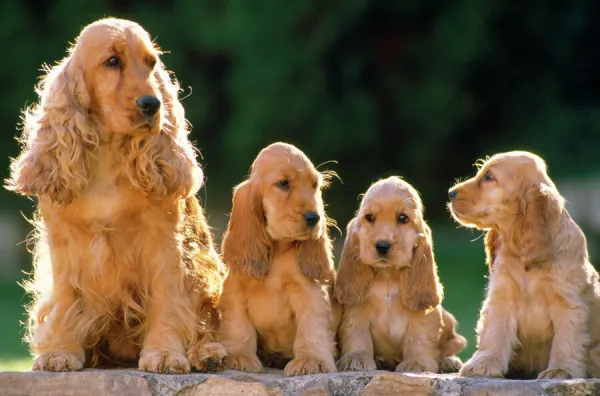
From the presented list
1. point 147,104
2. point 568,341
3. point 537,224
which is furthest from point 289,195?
point 568,341

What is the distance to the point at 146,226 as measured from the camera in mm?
5691

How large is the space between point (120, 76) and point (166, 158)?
54cm

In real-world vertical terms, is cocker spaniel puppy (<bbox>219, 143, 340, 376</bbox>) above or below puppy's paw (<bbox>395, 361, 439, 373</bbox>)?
above

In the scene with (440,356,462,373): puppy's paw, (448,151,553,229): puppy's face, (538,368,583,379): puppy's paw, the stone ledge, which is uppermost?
(448,151,553,229): puppy's face

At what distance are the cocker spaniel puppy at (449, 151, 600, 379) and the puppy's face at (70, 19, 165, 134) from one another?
6.20ft

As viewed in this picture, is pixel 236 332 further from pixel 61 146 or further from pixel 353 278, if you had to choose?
pixel 61 146

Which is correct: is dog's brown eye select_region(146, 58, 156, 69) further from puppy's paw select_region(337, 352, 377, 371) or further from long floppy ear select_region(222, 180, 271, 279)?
puppy's paw select_region(337, 352, 377, 371)

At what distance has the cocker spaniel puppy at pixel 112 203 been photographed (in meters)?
5.52

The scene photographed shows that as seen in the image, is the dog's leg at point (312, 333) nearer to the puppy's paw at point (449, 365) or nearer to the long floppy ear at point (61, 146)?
the puppy's paw at point (449, 365)

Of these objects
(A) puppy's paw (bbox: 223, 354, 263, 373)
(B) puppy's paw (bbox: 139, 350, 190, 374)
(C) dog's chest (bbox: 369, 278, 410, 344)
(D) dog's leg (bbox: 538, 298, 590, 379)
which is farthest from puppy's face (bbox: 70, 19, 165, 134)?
(D) dog's leg (bbox: 538, 298, 590, 379)

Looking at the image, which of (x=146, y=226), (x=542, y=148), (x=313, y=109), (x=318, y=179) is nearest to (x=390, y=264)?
(x=318, y=179)

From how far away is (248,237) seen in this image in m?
5.78

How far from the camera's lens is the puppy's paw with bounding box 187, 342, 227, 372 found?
18.3 ft

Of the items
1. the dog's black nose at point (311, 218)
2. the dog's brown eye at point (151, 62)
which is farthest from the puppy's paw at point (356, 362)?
the dog's brown eye at point (151, 62)
